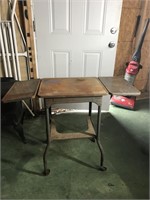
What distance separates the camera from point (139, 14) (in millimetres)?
2367

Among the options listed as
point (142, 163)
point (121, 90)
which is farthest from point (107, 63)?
point (142, 163)

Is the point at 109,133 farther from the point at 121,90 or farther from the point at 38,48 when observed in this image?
the point at 38,48

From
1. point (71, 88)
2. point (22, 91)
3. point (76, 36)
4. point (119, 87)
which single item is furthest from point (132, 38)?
point (22, 91)

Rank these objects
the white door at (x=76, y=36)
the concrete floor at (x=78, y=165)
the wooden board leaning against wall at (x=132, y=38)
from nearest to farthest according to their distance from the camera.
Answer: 1. the concrete floor at (x=78, y=165)
2. the white door at (x=76, y=36)
3. the wooden board leaning against wall at (x=132, y=38)

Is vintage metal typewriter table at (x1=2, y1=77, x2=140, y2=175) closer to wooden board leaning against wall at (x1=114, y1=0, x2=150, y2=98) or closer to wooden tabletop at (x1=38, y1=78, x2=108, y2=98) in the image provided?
wooden tabletop at (x1=38, y1=78, x2=108, y2=98)

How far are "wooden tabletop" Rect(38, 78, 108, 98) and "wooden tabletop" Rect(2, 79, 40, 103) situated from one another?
56mm

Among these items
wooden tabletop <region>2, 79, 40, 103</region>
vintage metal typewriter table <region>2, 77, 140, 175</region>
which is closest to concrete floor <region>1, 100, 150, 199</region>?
vintage metal typewriter table <region>2, 77, 140, 175</region>

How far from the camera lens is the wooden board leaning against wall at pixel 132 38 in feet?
7.57

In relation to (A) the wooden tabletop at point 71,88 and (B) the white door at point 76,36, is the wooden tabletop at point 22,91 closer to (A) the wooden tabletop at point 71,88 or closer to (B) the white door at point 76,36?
(A) the wooden tabletop at point 71,88

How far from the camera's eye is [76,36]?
1984 millimetres

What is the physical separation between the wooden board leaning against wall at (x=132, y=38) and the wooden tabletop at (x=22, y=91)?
5.45ft

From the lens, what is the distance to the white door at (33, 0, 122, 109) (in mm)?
1847

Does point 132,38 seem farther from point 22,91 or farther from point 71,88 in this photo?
point 22,91

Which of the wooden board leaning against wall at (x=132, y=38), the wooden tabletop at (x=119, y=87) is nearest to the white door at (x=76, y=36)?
the wooden board leaning against wall at (x=132, y=38)
